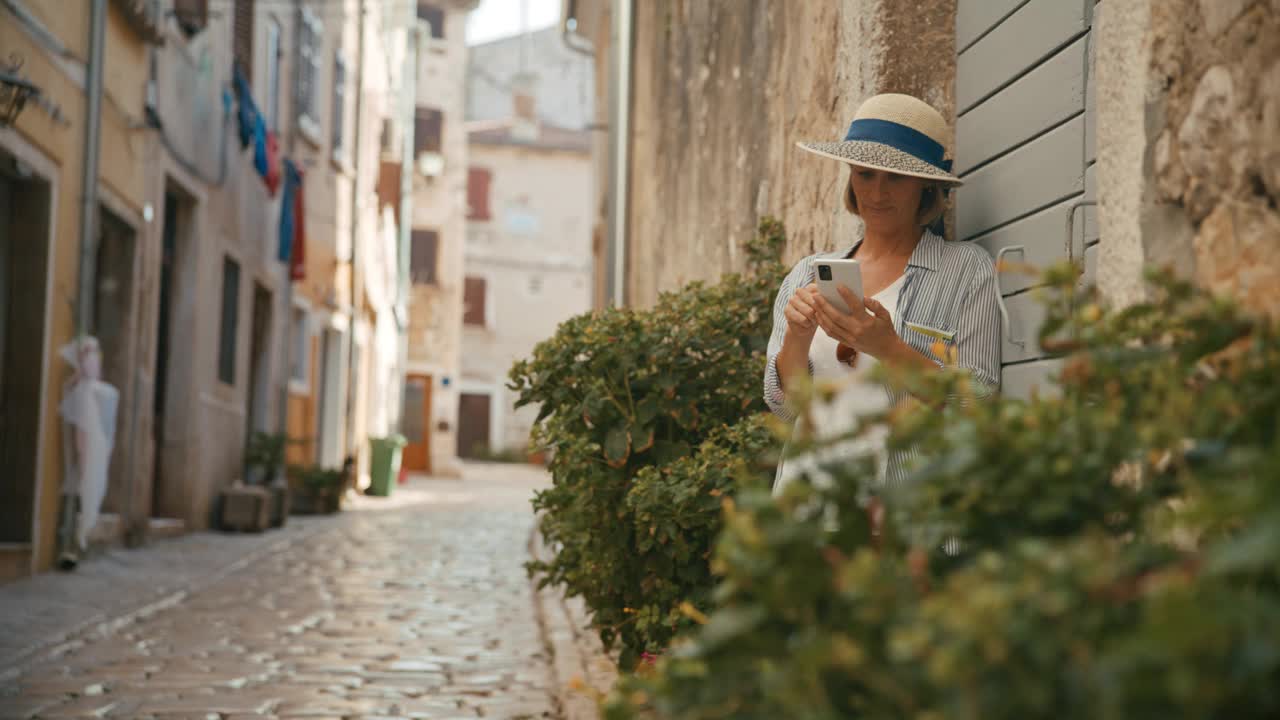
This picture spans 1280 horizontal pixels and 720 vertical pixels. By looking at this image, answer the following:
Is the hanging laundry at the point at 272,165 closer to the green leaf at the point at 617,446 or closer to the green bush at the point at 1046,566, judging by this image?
the green leaf at the point at 617,446

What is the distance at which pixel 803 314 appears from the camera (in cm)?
321

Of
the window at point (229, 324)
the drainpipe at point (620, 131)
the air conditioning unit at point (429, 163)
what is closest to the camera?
the drainpipe at point (620, 131)

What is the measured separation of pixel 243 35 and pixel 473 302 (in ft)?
80.9

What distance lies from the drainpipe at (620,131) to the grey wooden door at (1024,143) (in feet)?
22.6

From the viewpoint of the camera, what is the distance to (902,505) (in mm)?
1566

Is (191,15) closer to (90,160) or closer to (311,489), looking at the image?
(90,160)

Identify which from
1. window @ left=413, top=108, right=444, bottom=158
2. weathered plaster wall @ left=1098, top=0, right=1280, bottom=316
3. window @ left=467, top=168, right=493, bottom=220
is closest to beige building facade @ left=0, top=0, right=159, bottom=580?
weathered plaster wall @ left=1098, top=0, right=1280, bottom=316

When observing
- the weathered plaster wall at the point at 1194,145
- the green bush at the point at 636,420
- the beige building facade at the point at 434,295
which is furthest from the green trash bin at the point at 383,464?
the weathered plaster wall at the point at 1194,145

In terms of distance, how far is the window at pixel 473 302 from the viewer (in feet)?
131

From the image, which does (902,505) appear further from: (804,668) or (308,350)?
(308,350)

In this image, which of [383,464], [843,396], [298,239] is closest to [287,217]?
[298,239]

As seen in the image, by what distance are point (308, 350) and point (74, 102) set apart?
10262 mm

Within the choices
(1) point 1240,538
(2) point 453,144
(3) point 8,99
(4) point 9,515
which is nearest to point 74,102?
(3) point 8,99

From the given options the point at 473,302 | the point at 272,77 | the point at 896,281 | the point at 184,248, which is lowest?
the point at 896,281
